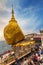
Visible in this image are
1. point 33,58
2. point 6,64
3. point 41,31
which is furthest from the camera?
point 41,31

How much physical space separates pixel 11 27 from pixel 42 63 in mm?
805

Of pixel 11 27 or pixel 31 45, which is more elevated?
pixel 11 27

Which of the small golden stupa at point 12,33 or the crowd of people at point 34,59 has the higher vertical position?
the small golden stupa at point 12,33

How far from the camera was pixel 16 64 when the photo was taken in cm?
306

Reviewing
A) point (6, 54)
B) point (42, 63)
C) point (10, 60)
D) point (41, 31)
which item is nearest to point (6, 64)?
point (10, 60)

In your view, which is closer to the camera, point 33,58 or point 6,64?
point 6,64

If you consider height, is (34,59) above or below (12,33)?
below

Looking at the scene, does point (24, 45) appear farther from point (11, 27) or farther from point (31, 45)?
point (11, 27)

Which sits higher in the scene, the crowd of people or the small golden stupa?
the small golden stupa

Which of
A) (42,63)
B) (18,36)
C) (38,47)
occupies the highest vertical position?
(18,36)

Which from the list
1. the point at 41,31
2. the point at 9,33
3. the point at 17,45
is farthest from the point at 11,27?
the point at 41,31

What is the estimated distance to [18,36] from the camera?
10.6ft

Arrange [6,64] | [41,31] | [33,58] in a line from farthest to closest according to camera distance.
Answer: [41,31] < [33,58] < [6,64]

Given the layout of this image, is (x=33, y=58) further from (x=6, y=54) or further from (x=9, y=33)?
(x=6, y=54)
